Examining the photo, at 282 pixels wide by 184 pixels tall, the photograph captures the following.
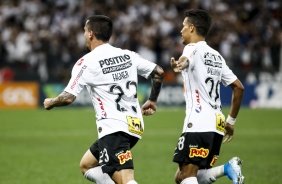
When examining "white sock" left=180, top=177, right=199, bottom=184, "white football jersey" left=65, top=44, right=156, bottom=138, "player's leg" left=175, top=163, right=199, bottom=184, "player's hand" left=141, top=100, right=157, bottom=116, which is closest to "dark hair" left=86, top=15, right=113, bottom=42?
"white football jersey" left=65, top=44, right=156, bottom=138

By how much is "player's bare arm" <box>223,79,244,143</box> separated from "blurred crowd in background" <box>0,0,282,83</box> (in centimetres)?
1708

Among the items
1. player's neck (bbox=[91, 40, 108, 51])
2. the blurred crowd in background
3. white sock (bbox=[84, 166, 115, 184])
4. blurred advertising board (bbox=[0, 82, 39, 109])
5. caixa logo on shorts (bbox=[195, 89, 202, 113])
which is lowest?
blurred advertising board (bbox=[0, 82, 39, 109])

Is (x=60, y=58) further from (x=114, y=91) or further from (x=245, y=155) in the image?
(x=114, y=91)

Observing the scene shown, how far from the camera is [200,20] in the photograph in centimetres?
738

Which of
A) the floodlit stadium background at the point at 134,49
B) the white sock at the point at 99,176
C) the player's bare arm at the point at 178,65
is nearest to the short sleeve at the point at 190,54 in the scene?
the player's bare arm at the point at 178,65

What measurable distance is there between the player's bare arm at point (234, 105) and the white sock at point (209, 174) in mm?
378

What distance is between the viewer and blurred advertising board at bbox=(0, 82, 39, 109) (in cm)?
2539

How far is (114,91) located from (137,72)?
453 mm

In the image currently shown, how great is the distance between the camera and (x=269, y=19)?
2752cm

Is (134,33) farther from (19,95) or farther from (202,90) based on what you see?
(202,90)

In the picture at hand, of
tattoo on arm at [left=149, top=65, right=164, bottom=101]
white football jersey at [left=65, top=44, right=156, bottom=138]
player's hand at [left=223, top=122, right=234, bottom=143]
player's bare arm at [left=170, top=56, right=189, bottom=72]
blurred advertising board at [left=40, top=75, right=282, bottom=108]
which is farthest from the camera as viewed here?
blurred advertising board at [left=40, top=75, right=282, bottom=108]

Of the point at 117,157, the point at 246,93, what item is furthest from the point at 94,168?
the point at 246,93

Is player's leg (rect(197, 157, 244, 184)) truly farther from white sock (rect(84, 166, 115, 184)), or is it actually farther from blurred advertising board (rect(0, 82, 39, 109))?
blurred advertising board (rect(0, 82, 39, 109))

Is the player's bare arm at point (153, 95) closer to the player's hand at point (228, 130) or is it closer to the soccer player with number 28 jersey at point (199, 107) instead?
→ the soccer player with number 28 jersey at point (199, 107)
